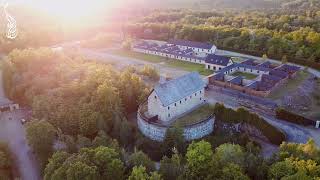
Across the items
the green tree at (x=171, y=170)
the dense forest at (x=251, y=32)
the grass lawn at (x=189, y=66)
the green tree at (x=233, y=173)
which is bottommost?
the grass lawn at (x=189, y=66)

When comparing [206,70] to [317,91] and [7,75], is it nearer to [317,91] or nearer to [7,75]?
[317,91]

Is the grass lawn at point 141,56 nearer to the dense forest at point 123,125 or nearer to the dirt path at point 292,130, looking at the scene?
the dense forest at point 123,125

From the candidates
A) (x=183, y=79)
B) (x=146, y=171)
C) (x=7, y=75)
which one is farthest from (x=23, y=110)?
(x=146, y=171)

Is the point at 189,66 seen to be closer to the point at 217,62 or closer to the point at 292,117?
the point at 217,62

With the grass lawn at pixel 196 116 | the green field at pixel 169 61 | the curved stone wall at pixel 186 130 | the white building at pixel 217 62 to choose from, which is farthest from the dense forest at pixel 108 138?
the white building at pixel 217 62

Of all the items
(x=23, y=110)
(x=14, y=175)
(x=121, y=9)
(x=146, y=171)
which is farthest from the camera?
(x=121, y=9)

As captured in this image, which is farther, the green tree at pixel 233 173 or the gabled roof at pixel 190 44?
the gabled roof at pixel 190 44
